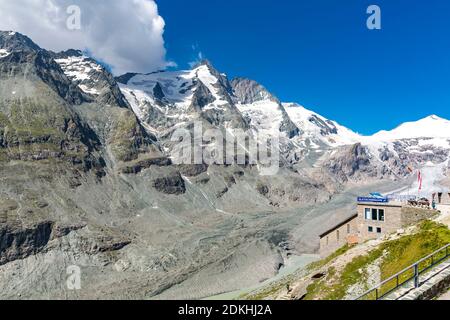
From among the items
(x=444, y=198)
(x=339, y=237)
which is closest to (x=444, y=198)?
(x=444, y=198)

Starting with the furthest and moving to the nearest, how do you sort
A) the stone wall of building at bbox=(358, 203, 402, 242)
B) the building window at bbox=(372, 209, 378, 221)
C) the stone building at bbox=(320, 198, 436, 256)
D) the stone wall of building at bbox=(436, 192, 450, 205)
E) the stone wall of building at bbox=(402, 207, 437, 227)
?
the building window at bbox=(372, 209, 378, 221) → the stone wall of building at bbox=(358, 203, 402, 242) → the stone building at bbox=(320, 198, 436, 256) → the stone wall of building at bbox=(436, 192, 450, 205) → the stone wall of building at bbox=(402, 207, 437, 227)

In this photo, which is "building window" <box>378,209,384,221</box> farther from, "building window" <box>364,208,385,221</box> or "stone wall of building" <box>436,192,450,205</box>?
"stone wall of building" <box>436,192,450,205</box>


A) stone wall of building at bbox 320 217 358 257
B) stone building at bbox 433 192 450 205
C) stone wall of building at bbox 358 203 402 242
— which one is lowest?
stone wall of building at bbox 320 217 358 257

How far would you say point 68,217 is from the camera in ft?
579

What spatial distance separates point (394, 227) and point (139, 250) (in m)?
129

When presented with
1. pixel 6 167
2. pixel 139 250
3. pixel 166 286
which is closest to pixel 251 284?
pixel 166 286

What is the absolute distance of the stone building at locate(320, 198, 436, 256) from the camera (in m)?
48.8

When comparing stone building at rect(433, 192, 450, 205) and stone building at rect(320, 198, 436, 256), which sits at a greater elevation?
stone building at rect(433, 192, 450, 205)

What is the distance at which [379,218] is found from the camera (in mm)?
52406

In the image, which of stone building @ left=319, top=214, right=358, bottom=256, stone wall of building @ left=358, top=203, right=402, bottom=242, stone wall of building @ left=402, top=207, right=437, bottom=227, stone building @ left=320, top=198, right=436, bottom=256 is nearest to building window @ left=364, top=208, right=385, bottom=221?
stone building @ left=320, top=198, right=436, bottom=256

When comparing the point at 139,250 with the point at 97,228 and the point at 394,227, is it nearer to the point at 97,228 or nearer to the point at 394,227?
the point at 97,228

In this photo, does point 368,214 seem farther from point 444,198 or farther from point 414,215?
point 444,198

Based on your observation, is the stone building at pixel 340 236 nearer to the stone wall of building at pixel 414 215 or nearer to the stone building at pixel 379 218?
the stone building at pixel 379 218

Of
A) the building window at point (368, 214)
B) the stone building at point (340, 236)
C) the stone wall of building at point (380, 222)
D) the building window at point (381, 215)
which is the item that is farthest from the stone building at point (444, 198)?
the stone building at point (340, 236)
